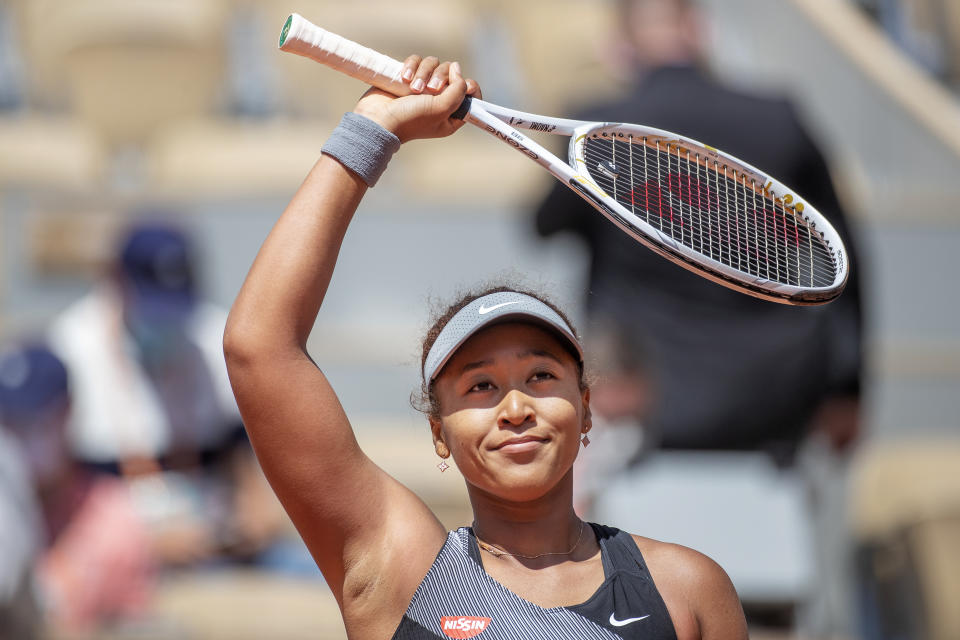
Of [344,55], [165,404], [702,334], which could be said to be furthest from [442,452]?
[165,404]

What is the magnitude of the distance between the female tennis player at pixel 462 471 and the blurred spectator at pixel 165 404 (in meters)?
3.02

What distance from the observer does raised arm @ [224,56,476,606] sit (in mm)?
1619

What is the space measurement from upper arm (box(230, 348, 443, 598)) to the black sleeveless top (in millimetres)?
53

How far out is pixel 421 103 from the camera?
1750 millimetres

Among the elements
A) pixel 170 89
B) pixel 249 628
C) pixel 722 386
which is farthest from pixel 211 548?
pixel 170 89

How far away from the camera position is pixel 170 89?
761cm

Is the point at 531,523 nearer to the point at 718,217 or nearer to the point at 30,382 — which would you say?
the point at 718,217

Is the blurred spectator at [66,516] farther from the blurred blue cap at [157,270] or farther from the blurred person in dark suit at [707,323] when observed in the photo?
the blurred person in dark suit at [707,323]

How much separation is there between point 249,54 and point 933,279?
4.20 meters

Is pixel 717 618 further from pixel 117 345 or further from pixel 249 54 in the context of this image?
pixel 249 54

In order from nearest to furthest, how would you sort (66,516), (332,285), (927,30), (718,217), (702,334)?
(718,217) < (702,334) < (66,516) < (332,285) < (927,30)

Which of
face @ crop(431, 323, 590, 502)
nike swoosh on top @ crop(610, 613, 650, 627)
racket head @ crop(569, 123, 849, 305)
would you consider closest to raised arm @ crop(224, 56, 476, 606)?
face @ crop(431, 323, 590, 502)

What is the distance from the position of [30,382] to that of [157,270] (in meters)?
0.63

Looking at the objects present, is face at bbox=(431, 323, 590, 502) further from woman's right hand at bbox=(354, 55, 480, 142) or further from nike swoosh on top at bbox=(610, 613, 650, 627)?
woman's right hand at bbox=(354, 55, 480, 142)
